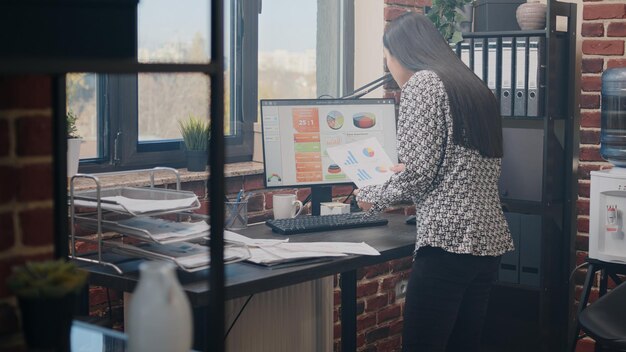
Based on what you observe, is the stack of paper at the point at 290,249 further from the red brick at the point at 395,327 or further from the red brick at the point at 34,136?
the red brick at the point at 395,327

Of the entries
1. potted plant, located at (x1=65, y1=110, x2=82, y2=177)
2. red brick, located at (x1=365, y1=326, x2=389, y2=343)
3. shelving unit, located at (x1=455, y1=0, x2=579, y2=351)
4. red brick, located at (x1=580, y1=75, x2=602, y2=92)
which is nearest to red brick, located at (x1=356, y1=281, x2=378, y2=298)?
red brick, located at (x1=365, y1=326, x2=389, y2=343)

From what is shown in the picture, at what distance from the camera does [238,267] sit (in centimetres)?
246

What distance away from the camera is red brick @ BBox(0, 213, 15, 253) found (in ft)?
4.39

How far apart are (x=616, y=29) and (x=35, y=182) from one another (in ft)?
9.59

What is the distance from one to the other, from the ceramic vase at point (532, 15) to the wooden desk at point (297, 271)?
1066 mm

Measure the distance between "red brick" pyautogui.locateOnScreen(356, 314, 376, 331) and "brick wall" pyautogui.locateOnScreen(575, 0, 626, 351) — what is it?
877 millimetres

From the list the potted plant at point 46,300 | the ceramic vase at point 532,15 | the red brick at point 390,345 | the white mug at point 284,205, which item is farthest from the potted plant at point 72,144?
the ceramic vase at point 532,15

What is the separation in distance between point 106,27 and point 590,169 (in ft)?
9.96

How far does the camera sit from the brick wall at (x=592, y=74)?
12.2ft

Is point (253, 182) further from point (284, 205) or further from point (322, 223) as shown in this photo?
point (322, 223)

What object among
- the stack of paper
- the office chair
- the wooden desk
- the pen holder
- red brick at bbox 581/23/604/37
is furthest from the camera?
red brick at bbox 581/23/604/37

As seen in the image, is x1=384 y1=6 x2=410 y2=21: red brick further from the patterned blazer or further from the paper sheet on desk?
the paper sheet on desk

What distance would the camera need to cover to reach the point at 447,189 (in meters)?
2.67

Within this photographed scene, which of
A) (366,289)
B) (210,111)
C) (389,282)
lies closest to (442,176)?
(366,289)
